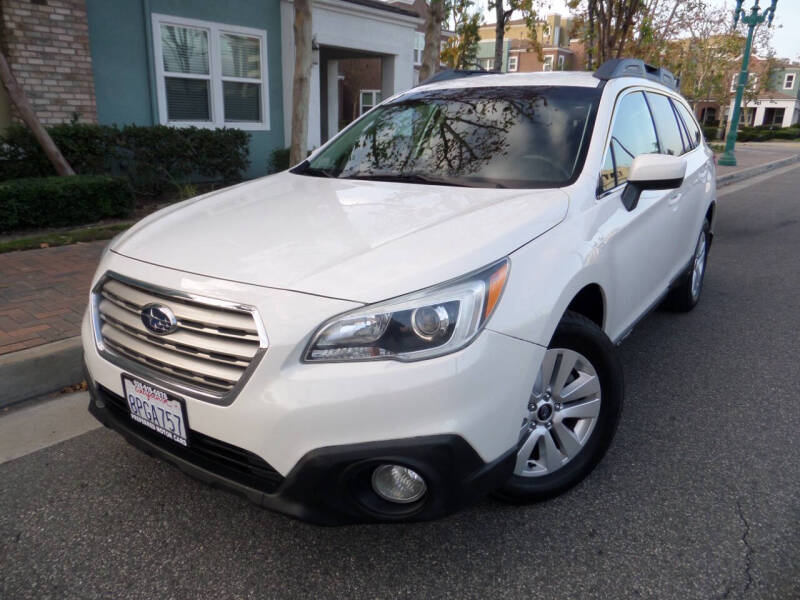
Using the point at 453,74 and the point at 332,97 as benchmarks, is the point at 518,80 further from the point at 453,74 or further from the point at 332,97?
the point at 332,97

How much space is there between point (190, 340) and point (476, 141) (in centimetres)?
181

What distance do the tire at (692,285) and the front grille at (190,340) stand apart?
3621 millimetres

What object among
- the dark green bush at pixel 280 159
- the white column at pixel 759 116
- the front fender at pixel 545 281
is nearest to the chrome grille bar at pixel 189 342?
the front fender at pixel 545 281

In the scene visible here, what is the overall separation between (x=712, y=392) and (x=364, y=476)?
250cm

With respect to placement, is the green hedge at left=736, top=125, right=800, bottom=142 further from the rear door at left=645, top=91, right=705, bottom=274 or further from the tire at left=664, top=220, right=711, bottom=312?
the rear door at left=645, top=91, right=705, bottom=274

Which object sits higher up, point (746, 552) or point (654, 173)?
point (654, 173)

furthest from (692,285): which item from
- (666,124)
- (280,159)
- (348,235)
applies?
(280,159)

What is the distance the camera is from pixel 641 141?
347 cm

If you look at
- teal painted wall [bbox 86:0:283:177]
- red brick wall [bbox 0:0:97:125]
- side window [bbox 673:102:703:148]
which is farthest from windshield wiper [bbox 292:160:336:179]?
teal painted wall [bbox 86:0:283:177]

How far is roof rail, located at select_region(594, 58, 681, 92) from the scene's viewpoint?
339 centimetres

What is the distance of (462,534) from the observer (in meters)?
2.36

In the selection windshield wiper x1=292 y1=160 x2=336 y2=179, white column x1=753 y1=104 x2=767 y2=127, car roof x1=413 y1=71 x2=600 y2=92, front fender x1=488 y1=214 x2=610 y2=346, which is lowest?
front fender x1=488 y1=214 x2=610 y2=346

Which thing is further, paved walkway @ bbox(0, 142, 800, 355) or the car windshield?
paved walkway @ bbox(0, 142, 800, 355)

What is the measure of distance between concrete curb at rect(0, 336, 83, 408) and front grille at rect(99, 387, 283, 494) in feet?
5.30
